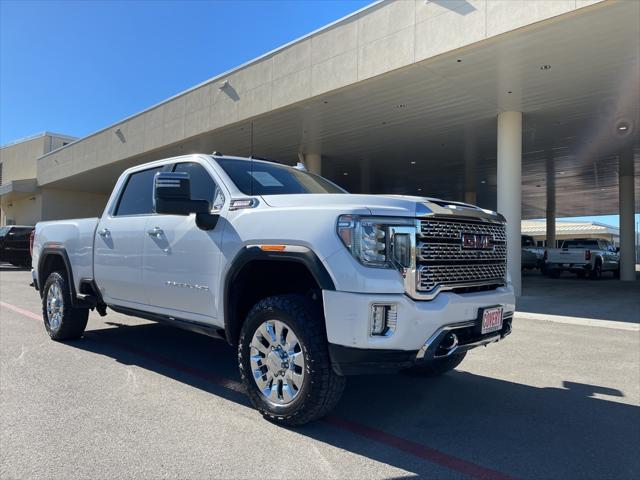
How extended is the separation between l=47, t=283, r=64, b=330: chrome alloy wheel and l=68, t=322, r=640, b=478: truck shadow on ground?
3.49 feet

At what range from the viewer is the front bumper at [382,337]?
10.2 feet

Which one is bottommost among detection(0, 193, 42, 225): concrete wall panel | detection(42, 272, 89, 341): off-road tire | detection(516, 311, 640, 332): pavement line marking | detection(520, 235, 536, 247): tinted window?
detection(516, 311, 640, 332): pavement line marking

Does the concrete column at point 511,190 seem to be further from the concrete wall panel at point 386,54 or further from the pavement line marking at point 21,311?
the pavement line marking at point 21,311

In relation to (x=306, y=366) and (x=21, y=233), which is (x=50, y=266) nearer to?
(x=306, y=366)

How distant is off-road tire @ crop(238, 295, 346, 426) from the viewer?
3330 millimetres

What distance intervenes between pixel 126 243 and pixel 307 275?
227 centimetres

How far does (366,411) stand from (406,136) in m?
15.1

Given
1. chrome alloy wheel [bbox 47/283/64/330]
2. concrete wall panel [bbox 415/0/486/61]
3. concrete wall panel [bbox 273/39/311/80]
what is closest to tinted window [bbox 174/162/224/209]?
chrome alloy wheel [bbox 47/283/64/330]

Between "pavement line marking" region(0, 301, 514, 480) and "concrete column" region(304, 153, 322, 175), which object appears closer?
"pavement line marking" region(0, 301, 514, 480)

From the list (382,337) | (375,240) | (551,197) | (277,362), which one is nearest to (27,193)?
(551,197)

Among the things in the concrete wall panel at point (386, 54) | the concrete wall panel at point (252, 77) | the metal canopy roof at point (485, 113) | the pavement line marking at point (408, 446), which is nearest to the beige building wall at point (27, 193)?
the metal canopy roof at point (485, 113)

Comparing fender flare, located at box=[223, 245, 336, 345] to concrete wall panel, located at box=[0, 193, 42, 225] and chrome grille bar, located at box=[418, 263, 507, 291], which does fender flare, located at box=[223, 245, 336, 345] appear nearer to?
chrome grille bar, located at box=[418, 263, 507, 291]

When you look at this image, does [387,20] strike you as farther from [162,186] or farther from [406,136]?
[162,186]

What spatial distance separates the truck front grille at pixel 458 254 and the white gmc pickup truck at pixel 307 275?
11 millimetres
